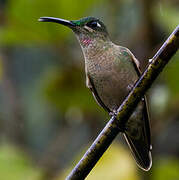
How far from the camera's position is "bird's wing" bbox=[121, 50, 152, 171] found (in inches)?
105

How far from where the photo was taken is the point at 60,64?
11.1ft

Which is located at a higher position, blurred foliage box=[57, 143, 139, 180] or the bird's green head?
the bird's green head

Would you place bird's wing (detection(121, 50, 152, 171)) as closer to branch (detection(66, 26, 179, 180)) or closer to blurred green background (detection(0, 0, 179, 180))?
blurred green background (detection(0, 0, 179, 180))

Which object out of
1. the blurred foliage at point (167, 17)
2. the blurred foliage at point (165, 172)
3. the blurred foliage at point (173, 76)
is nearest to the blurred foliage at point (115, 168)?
the blurred foliage at point (165, 172)

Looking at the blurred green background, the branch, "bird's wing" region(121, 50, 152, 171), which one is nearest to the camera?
the branch

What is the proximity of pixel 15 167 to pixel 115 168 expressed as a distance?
0.60 meters

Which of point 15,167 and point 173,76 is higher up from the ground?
point 173,76

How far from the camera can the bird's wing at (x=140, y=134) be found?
2674 millimetres

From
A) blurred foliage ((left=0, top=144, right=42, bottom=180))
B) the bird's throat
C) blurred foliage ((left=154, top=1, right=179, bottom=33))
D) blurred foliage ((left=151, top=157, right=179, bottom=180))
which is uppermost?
blurred foliage ((left=154, top=1, right=179, bottom=33))

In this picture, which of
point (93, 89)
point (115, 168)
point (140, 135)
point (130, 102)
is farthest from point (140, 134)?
point (130, 102)

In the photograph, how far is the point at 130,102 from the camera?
147 cm

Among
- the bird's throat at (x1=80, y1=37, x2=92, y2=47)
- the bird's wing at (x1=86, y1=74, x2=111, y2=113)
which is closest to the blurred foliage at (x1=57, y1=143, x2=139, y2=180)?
the bird's wing at (x1=86, y1=74, x2=111, y2=113)

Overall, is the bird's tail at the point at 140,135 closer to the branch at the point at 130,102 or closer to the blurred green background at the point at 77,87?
the blurred green background at the point at 77,87

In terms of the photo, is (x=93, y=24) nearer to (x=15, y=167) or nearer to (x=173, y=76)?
(x=173, y=76)
